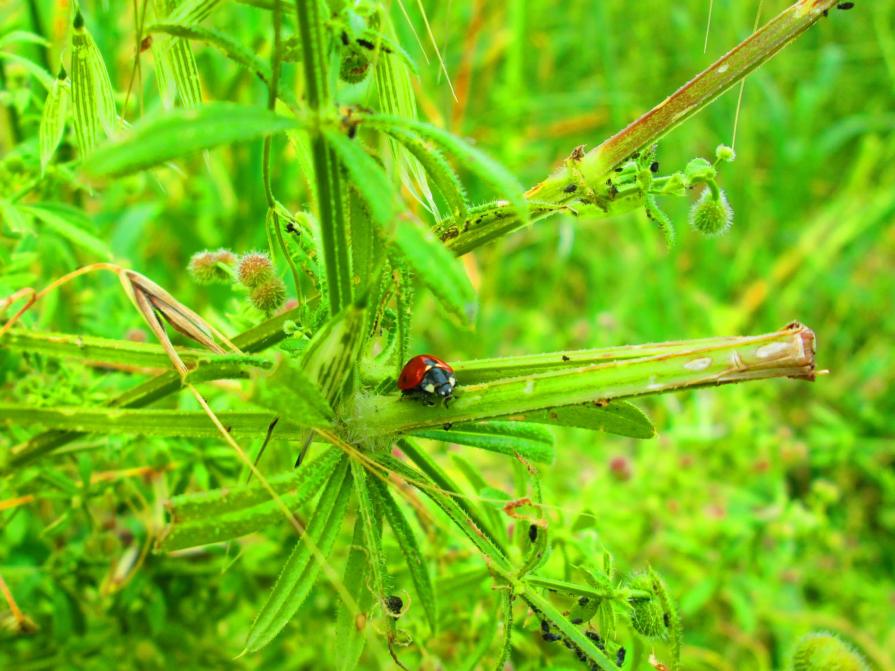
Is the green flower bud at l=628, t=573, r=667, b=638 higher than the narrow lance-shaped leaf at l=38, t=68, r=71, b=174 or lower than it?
lower

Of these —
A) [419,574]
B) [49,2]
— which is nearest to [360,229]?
[419,574]

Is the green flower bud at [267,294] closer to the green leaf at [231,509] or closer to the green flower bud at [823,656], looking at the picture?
the green leaf at [231,509]

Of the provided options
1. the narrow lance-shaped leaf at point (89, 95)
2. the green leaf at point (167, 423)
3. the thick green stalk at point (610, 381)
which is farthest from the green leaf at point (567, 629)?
the narrow lance-shaped leaf at point (89, 95)

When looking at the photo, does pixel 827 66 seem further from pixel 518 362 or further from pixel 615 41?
pixel 518 362

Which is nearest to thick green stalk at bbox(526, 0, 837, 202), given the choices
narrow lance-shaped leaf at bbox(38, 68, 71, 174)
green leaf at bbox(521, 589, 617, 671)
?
green leaf at bbox(521, 589, 617, 671)

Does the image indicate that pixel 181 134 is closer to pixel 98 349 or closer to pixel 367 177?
pixel 367 177

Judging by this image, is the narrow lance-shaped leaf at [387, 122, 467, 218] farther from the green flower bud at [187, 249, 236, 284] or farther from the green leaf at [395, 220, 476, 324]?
the green flower bud at [187, 249, 236, 284]
